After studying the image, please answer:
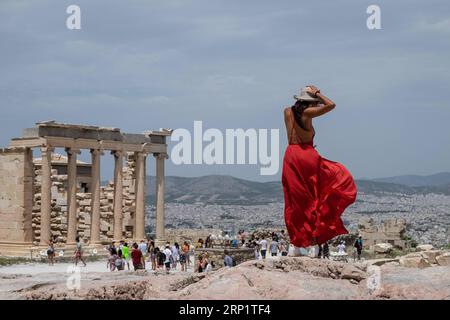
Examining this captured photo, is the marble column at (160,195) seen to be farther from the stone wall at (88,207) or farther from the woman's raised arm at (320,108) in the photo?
the woman's raised arm at (320,108)

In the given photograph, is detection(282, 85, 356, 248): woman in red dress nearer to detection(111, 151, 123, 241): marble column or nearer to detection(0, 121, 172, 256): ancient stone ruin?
detection(0, 121, 172, 256): ancient stone ruin

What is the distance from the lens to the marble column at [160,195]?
147ft

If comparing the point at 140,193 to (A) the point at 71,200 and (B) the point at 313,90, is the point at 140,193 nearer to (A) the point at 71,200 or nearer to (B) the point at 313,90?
(A) the point at 71,200

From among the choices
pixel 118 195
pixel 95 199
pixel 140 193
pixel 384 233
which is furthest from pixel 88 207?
pixel 384 233

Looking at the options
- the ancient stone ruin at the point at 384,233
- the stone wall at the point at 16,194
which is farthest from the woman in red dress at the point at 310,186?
the ancient stone ruin at the point at 384,233

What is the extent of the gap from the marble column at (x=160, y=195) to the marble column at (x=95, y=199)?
4151mm

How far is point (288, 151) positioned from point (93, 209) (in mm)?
26103

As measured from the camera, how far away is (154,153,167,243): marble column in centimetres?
4491

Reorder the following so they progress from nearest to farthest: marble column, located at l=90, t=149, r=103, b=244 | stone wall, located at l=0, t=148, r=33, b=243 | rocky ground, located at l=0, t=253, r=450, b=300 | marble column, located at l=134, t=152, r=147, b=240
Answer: rocky ground, located at l=0, t=253, r=450, b=300 < stone wall, located at l=0, t=148, r=33, b=243 < marble column, located at l=90, t=149, r=103, b=244 < marble column, located at l=134, t=152, r=147, b=240

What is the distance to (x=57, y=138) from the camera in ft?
128

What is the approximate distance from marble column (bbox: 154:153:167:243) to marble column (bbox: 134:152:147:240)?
106 cm

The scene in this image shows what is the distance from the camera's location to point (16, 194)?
40031mm

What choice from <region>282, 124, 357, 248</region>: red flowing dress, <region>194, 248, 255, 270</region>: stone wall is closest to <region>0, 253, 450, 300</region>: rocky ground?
<region>282, 124, 357, 248</region>: red flowing dress
